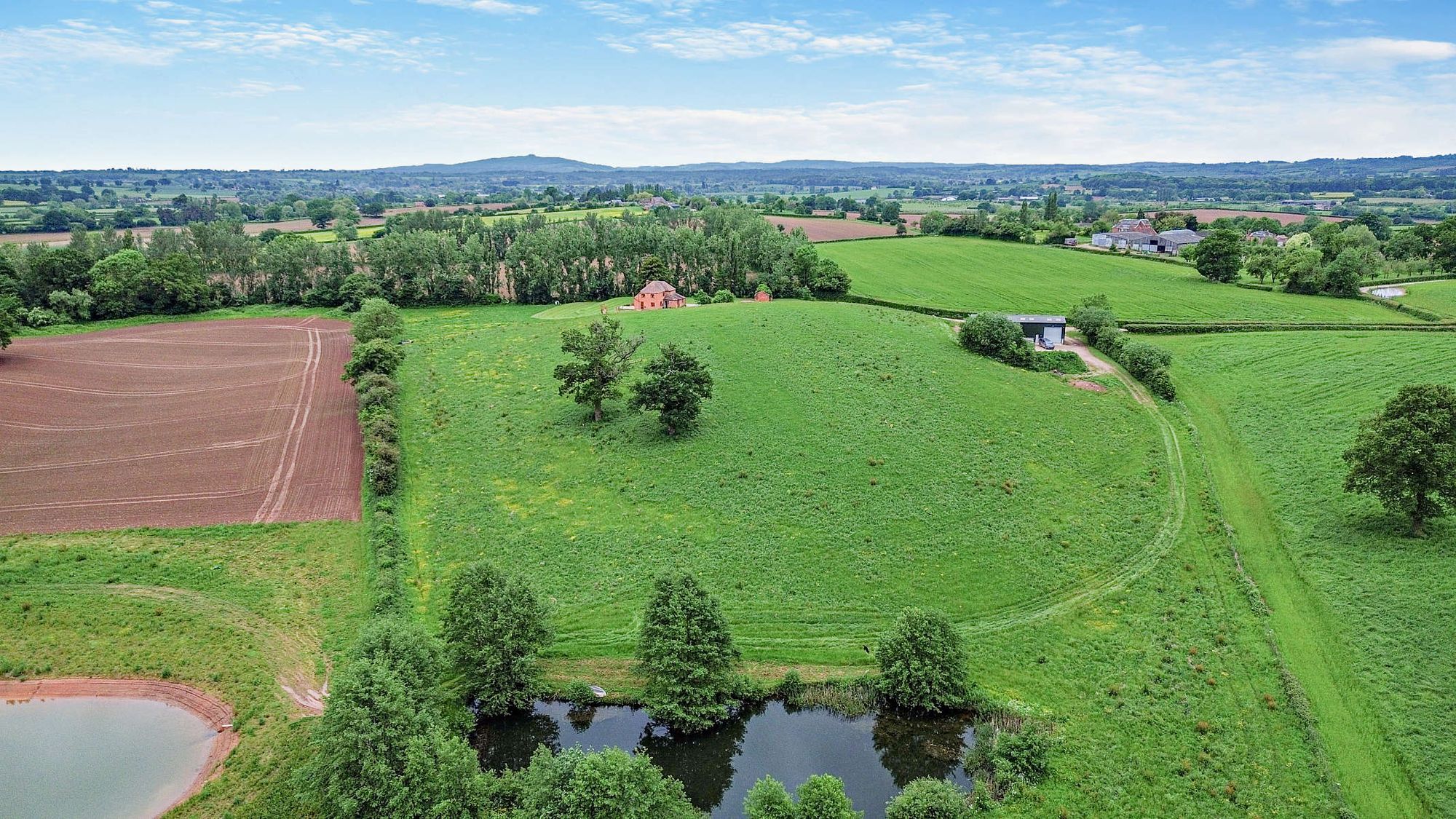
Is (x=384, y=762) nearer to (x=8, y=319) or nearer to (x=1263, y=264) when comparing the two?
(x=8, y=319)

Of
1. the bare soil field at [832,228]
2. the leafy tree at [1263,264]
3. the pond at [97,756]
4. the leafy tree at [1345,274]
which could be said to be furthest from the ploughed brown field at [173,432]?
the leafy tree at [1345,274]

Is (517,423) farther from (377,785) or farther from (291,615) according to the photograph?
(377,785)

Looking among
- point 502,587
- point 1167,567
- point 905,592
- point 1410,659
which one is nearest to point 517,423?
point 502,587

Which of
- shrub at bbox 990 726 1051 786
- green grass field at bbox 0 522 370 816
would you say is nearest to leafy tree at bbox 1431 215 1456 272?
shrub at bbox 990 726 1051 786

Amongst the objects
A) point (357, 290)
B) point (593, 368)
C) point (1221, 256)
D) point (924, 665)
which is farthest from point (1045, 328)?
point (357, 290)

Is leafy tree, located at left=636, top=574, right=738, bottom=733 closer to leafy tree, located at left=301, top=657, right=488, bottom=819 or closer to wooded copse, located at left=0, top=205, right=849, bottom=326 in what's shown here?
leafy tree, located at left=301, top=657, right=488, bottom=819
